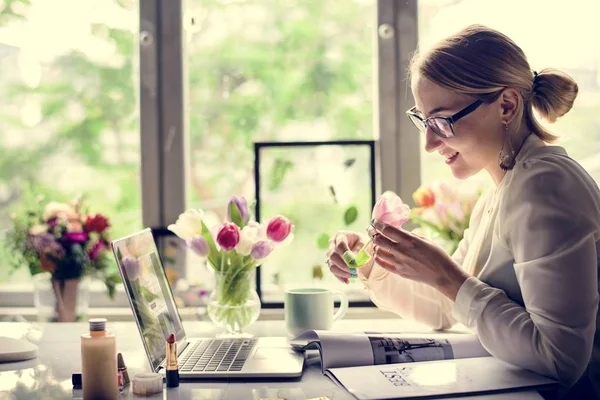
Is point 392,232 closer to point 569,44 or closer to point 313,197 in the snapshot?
point 313,197

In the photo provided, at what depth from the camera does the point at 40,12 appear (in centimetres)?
238

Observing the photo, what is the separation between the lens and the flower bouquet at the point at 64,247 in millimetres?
2090

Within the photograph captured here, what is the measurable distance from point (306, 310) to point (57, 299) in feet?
2.63

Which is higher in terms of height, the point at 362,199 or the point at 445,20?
the point at 445,20

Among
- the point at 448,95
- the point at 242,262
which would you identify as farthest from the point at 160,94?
the point at 448,95

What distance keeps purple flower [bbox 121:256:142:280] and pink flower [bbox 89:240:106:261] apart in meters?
0.74

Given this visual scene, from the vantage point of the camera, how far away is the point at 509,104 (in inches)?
56.1

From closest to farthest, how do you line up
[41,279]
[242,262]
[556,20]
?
[242,262] < [41,279] < [556,20]

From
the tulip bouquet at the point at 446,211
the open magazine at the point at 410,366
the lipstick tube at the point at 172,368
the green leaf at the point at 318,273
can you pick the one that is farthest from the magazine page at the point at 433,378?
the green leaf at the point at 318,273

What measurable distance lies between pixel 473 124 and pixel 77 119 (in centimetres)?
139

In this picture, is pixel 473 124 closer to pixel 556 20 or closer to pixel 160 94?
pixel 556 20

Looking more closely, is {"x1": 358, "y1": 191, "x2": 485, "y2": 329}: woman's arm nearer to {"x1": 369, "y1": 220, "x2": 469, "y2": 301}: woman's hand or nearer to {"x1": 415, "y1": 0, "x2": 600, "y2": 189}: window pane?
{"x1": 369, "y1": 220, "x2": 469, "y2": 301}: woman's hand

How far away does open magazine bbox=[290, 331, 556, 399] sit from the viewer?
4.03ft

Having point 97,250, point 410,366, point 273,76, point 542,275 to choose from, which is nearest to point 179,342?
point 410,366
